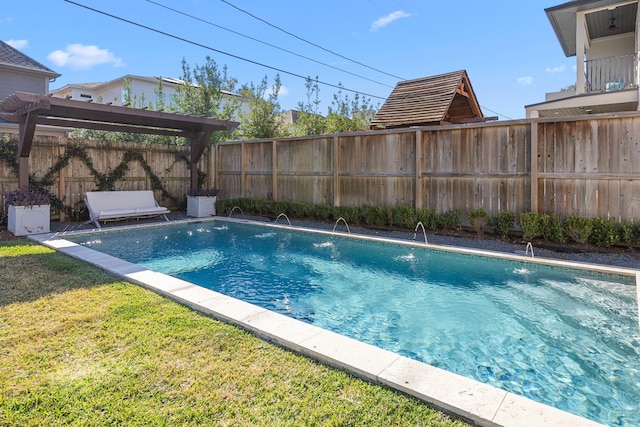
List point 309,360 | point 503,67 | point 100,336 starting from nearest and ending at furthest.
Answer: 1. point 309,360
2. point 100,336
3. point 503,67

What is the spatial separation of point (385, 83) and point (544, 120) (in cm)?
1591

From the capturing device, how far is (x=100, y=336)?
3.04 m

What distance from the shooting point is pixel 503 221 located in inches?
286

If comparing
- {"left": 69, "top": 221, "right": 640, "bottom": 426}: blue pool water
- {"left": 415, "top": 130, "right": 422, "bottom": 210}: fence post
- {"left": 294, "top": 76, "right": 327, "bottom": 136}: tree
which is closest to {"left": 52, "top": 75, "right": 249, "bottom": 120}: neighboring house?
{"left": 294, "top": 76, "right": 327, "bottom": 136}: tree

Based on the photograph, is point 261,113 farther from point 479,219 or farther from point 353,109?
point 479,219

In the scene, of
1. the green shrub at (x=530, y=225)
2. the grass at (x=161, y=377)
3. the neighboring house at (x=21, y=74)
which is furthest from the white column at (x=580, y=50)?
the neighboring house at (x=21, y=74)

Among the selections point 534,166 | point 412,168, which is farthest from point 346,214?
point 534,166

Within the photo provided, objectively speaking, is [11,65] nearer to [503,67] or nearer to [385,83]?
[385,83]

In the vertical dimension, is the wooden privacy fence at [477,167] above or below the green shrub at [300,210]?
above

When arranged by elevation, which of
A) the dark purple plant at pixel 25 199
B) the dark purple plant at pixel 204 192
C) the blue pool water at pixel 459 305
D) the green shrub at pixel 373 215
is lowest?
the blue pool water at pixel 459 305

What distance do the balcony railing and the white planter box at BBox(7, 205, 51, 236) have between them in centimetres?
1477

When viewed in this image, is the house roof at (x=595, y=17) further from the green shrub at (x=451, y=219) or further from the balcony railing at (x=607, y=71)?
the green shrub at (x=451, y=219)

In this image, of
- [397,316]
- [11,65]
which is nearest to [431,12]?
[397,316]

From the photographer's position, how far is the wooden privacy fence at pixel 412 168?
6441 millimetres
